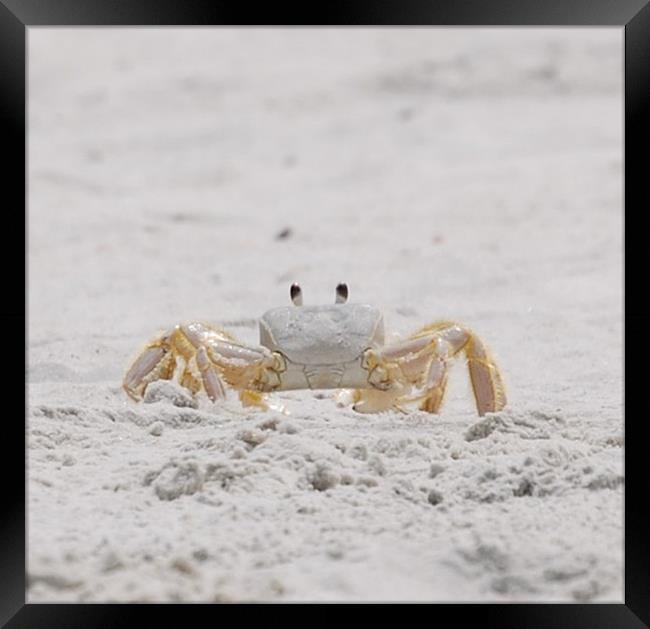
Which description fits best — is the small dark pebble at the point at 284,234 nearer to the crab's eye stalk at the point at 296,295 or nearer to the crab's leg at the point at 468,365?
the crab's eye stalk at the point at 296,295

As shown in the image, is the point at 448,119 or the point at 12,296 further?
the point at 448,119

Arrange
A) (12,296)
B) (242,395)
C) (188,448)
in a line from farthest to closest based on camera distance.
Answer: (242,395)
(188,448)
(12,296)

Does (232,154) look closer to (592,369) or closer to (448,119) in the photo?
(448,119)

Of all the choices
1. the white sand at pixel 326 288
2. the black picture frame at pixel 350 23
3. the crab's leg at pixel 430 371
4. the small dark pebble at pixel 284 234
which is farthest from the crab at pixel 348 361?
the small dark pebble at pixel 284 234

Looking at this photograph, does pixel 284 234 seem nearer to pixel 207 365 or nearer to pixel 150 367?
pixel 150 367

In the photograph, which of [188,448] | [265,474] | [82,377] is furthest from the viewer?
[82,377]

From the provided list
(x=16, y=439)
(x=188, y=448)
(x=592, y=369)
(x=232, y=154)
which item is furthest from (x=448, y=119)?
(x=16, y=439)

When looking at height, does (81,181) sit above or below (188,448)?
above
